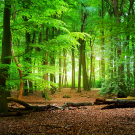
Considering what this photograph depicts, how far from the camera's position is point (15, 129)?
16.2ft

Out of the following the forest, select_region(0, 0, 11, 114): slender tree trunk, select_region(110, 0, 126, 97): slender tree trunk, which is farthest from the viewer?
select_region(110, 0, 126, 97): slender tree trunk

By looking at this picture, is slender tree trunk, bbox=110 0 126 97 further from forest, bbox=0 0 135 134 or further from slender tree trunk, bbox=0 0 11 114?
slender tree trunk, bbox=0 0 11 114

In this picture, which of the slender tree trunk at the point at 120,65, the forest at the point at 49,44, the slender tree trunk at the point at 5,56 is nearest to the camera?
the forest at the point at 49,44

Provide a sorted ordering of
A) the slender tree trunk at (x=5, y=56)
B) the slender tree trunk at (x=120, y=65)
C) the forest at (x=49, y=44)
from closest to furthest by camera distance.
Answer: the forest at (x=49, y=44) < the slender tree trunk at (x=5, y=56) < the slender tree trunk at (x=120, y=65)

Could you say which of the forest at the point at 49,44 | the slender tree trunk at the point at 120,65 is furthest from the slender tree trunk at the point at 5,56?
the slender tree trunk at the point at 120,65

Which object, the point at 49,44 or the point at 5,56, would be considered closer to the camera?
the point at 5,56

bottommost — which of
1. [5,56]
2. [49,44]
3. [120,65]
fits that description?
[120,65]

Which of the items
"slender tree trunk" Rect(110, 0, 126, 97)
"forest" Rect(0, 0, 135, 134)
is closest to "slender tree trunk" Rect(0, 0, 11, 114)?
"forest" Rect(0, 0, 135, 134)

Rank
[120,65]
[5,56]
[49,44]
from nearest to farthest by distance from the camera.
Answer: [5,56] < [49,44] < [120,65]

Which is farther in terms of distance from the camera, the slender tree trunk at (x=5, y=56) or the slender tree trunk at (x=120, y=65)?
the slender tree trunk at (x=120, y=65)

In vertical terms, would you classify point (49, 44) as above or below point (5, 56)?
above

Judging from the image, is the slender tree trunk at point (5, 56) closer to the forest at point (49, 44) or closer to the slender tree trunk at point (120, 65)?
the forest at point (49, 44)

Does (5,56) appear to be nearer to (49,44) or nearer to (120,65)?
(49,44)

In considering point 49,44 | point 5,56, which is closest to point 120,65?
point 49,44
